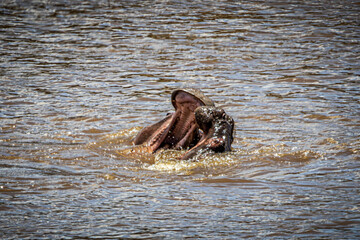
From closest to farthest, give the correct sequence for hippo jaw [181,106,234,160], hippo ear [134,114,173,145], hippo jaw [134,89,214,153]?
1. hippo jaw [181,106,234,160]
2. hippo jaw [134,89,214,153]
3. hippo ear [134,114,173,145]

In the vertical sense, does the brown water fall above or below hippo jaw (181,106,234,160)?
below

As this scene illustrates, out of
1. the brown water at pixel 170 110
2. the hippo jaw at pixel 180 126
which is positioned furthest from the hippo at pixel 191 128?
the brown water at pixel 170 110

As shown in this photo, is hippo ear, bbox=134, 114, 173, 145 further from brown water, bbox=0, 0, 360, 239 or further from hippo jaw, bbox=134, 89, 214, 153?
brown water, bbox=0, 0, 360, 239

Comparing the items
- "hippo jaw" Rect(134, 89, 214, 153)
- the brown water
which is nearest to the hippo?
"hippo jaw" Rect(134, 89, 214, 153)

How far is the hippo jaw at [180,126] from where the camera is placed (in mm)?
5847

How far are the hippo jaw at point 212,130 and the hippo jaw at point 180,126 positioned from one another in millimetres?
178

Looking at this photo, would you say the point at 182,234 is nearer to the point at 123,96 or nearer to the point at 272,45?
the point at 123,96

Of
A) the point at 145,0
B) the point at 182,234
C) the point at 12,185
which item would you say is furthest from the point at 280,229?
the point at 145,0

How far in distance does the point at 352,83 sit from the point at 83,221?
634cm

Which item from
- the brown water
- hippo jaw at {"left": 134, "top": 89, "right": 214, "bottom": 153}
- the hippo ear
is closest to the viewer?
the brown water

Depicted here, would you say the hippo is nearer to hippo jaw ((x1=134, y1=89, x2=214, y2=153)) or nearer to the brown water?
hippo jaw ((x1=134, y1=89, x2=214, y2=153))

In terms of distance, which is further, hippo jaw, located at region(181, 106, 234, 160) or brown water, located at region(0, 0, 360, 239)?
hippo jaw, located at region(181, 106, 234, 160)

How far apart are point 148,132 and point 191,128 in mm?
604

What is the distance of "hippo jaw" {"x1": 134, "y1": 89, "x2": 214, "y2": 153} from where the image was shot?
19.2 feet
